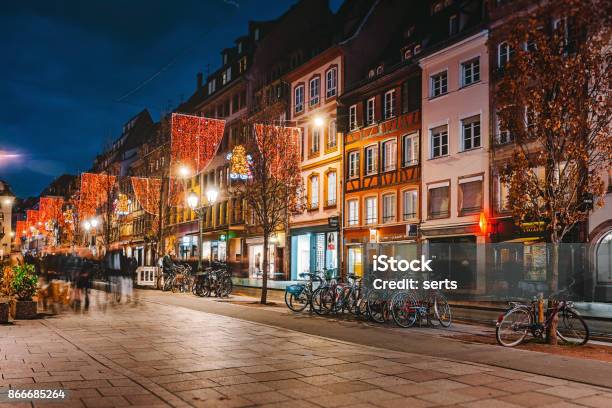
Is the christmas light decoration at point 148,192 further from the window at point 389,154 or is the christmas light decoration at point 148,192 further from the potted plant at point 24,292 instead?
the potted plant at point 24,292

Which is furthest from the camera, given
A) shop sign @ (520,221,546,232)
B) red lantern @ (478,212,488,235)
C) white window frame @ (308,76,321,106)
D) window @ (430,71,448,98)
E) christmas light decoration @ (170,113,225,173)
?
white window frame @ (308,76,321,106)

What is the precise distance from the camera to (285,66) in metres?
49.7

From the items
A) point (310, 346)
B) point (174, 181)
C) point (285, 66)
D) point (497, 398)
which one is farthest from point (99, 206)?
point (497, 398)

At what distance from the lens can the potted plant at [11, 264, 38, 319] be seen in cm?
1584

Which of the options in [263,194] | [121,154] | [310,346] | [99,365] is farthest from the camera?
[121,154]

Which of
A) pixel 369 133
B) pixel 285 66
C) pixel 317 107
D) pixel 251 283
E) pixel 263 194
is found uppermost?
pixel 285 66

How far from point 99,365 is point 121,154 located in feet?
282

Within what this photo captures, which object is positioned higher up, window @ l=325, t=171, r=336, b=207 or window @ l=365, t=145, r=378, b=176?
window @ l=365, t=145, r=378, b=176

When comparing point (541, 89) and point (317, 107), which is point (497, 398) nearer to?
point (541, 89)

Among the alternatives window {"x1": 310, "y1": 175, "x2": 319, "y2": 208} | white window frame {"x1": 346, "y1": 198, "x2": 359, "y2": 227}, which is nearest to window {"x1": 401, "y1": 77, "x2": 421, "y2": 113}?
white window frame {"x1": 346, "y1": 198, "x2": 359, "y2": 227}

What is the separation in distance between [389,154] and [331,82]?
25.8 feet

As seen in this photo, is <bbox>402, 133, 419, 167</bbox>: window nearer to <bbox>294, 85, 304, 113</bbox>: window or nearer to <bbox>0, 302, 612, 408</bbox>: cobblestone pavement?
<bbox>294, 85, 304, 113</bbox>: window

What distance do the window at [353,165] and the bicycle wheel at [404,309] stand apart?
79.5 feet

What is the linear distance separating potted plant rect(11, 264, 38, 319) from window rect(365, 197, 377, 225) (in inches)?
957
